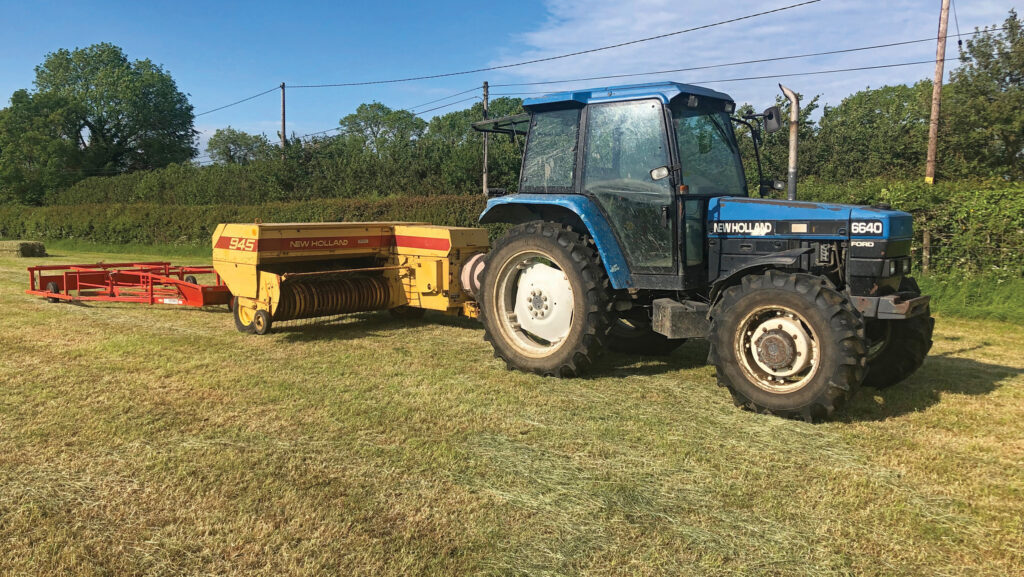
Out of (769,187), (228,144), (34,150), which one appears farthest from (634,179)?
(228,144)

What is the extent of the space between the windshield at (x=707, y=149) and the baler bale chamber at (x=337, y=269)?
2.66 metres

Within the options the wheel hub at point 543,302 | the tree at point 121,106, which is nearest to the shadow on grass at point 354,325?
the wheel hub at point 543,302

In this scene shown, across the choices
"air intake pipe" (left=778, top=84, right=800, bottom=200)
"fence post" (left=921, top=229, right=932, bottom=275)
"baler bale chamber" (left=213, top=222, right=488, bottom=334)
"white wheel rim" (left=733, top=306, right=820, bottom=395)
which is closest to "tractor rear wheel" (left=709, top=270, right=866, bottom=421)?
"white wheel rim" (left=733, top=306, right=820, bottom=395)

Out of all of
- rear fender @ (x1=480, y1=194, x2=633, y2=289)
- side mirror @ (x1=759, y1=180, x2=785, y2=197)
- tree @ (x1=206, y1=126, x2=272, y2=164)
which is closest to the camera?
rear fender @ (x1=480, y1=194, x2=633, y2=289)

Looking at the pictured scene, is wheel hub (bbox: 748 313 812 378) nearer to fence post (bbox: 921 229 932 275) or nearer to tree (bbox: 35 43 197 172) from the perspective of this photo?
fence post (bbox: 921 229 932 275)

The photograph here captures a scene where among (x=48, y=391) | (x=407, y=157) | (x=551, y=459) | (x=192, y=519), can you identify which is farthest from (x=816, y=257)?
(x=407, y=157)

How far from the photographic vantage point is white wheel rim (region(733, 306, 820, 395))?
4.34 metres

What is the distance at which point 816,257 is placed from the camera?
15.3ft

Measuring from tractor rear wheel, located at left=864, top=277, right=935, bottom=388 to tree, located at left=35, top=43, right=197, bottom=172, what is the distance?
51.7m

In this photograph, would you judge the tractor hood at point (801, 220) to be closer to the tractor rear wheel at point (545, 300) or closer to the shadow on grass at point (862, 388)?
the tractor rear wheel at point (545, 300)

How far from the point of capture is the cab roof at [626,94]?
16.4 feet

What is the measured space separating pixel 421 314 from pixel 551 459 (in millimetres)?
4870

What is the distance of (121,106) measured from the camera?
49219mm

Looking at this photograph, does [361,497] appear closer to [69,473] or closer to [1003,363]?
[69,473]
